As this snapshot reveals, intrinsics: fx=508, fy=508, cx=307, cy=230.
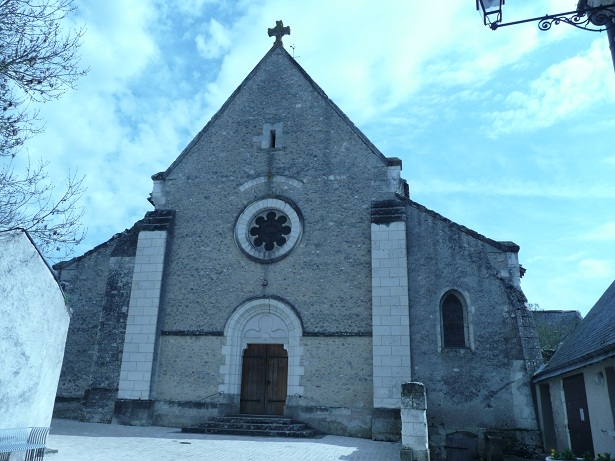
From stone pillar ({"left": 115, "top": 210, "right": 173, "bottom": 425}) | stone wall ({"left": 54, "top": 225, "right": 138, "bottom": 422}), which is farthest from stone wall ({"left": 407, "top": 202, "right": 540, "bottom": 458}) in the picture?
stone wall ({"left": 54, "top": 225, "right": 138, "bottom": 422})

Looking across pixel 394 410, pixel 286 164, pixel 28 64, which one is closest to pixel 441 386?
pixel 394 410

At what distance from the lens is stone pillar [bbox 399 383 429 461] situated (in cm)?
873

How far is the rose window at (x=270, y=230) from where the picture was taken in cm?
1442

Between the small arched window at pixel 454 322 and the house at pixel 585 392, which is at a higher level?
the small arched window at pixel 454 322

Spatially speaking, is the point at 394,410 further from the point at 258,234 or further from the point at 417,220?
the point at 258,234

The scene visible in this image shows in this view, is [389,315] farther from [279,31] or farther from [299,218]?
[279,31]

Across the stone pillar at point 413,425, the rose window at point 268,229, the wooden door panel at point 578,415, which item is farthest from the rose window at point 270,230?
the wooden door panel at point 578,415

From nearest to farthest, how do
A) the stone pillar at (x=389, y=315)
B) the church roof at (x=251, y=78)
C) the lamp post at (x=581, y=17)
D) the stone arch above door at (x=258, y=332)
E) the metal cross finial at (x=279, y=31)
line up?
the lamp post at (x=581, y=17) < the stone pillar at (x=389, y=315) < the stone arch above door at (x=258, y=332) < the church roof at (x=251, y=78) < the metal cross finial at (x=279, y=31)

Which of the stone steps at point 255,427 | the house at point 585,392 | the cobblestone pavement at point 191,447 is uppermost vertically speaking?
the house at point 585,392

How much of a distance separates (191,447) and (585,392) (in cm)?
733

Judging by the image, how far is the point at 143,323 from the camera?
1405 cm

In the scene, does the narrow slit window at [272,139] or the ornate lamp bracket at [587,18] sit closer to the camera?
the ornate lamp bracket at [587,18]

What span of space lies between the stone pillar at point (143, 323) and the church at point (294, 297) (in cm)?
4

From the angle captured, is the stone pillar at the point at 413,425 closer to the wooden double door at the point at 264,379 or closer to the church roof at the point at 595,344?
the church roof at the point at 595,344
